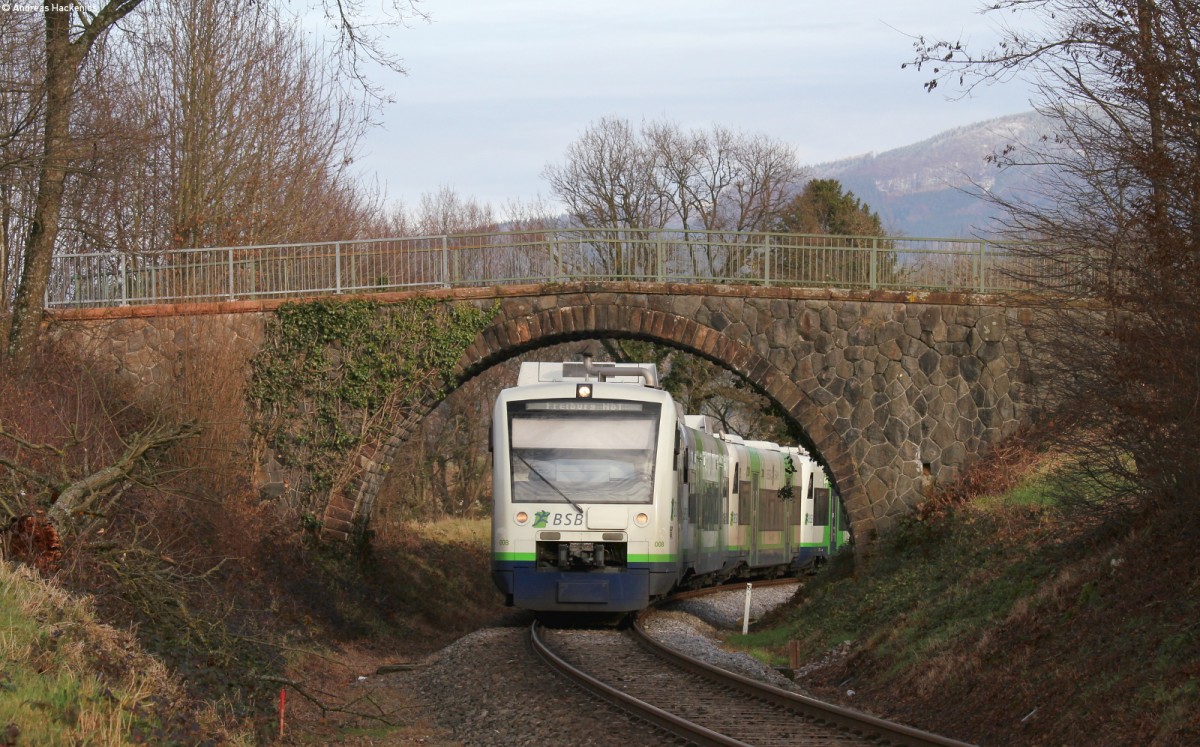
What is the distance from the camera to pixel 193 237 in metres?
29.1

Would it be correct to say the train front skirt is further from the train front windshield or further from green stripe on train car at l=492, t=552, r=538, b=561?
the train front windshield

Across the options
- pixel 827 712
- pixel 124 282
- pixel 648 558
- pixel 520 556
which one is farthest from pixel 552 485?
pixel 124 282

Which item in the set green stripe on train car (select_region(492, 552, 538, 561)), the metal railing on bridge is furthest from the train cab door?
green stripe on train car (select_region(492, 552, 538, 561))

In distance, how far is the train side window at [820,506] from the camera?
36.3m

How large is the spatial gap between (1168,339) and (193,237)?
897 inches

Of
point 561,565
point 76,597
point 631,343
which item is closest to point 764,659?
point 561,565

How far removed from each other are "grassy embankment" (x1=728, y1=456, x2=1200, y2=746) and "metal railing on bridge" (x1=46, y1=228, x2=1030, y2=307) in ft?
18.9

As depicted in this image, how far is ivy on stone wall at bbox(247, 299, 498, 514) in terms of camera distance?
21.7m

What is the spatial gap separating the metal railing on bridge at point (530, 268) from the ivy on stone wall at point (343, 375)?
0.67m

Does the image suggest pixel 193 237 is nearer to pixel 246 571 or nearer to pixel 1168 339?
pixel 246 571

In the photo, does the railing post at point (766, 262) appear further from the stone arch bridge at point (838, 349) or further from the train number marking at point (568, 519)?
the train number marking at point (568, 519)

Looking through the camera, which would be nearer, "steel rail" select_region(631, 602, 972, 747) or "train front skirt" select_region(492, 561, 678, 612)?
"steel rail" select_region(631, 602, 972, 747)

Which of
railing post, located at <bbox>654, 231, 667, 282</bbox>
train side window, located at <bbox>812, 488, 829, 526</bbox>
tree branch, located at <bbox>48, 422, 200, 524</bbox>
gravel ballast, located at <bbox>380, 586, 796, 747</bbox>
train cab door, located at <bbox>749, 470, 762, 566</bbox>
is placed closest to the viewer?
gravel ballast, located at <bbox>380, 586, 796, 747</bbox>

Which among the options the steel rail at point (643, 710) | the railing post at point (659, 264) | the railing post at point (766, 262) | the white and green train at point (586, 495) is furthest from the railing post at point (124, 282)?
the steel rail at point (643, 710)
